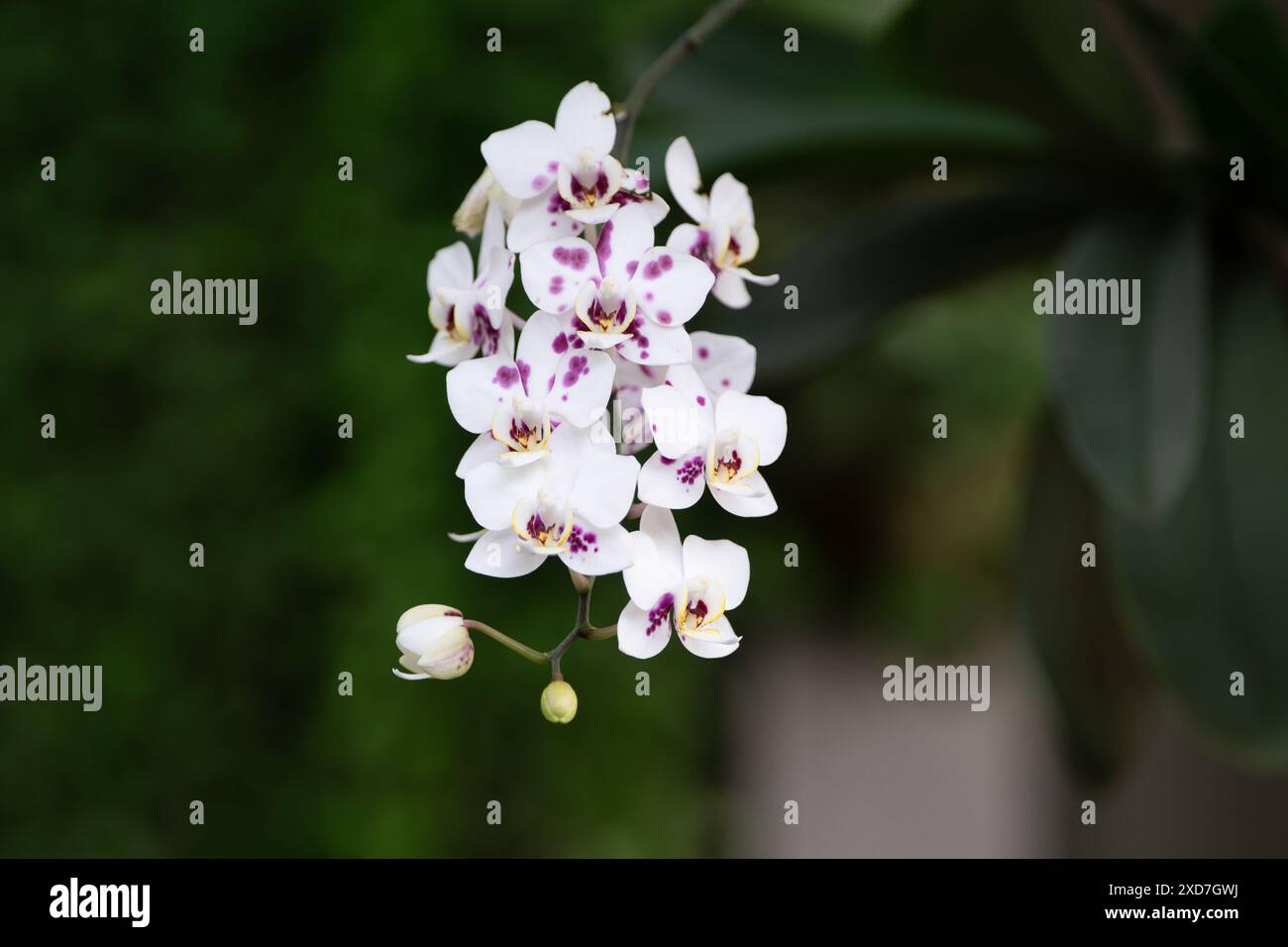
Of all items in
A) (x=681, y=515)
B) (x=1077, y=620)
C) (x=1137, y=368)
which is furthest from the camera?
(x=681, y=515)

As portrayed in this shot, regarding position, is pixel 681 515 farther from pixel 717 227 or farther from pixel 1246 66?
pixel 717 227

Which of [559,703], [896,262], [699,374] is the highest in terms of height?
[896,262]

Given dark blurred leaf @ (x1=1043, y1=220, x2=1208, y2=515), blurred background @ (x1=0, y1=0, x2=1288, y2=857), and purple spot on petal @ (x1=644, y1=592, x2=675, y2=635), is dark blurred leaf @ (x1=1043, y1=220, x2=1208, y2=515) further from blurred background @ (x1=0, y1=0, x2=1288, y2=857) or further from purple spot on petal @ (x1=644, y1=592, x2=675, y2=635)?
purple spot on petal @ (x1=644, y1=592, x2=675, y2=635)

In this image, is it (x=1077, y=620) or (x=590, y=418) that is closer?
(x=590, y=418)

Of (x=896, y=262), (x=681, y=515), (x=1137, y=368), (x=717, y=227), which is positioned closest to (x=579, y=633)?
(x=717, y=227)

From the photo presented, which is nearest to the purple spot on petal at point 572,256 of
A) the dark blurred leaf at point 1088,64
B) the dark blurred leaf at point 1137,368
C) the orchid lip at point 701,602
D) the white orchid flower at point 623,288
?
the white orchid flower at point 623,288

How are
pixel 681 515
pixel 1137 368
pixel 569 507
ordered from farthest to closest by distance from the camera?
pixel 681 515 < pixel 1137 368 < pixel 569 507
